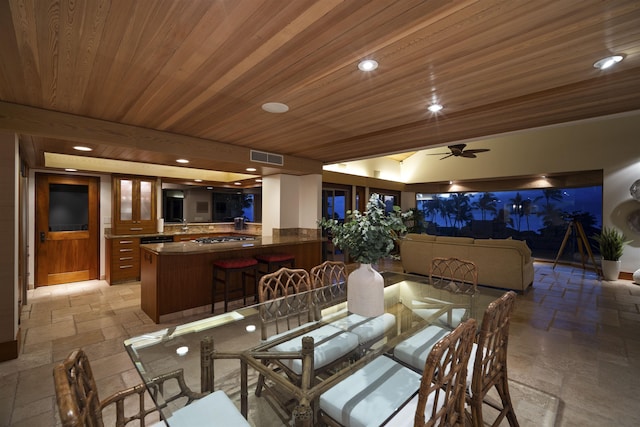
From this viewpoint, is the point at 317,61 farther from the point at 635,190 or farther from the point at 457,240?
the point at 635,190

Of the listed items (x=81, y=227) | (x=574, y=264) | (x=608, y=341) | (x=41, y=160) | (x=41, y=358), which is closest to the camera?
(x=41, y=358)

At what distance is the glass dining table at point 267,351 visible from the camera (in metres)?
1.37

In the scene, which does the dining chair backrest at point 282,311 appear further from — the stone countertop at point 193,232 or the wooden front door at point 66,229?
the wooden front door at point 66,229

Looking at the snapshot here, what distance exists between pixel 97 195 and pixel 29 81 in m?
3.84

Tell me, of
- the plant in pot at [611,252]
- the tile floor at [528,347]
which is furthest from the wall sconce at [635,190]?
the tile floor at [528,347]

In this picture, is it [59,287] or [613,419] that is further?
[59,287]

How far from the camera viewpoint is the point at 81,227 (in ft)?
16.7

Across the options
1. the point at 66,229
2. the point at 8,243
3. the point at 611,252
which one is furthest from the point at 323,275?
the point at 611,252

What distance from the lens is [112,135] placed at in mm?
2930

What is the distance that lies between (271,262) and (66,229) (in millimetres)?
3950

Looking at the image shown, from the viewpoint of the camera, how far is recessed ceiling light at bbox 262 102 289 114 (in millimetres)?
2432

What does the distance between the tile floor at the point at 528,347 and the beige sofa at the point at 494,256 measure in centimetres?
35

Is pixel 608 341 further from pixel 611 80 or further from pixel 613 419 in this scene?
pixel 611 80

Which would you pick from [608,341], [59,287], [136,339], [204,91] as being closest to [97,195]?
[59,287]
